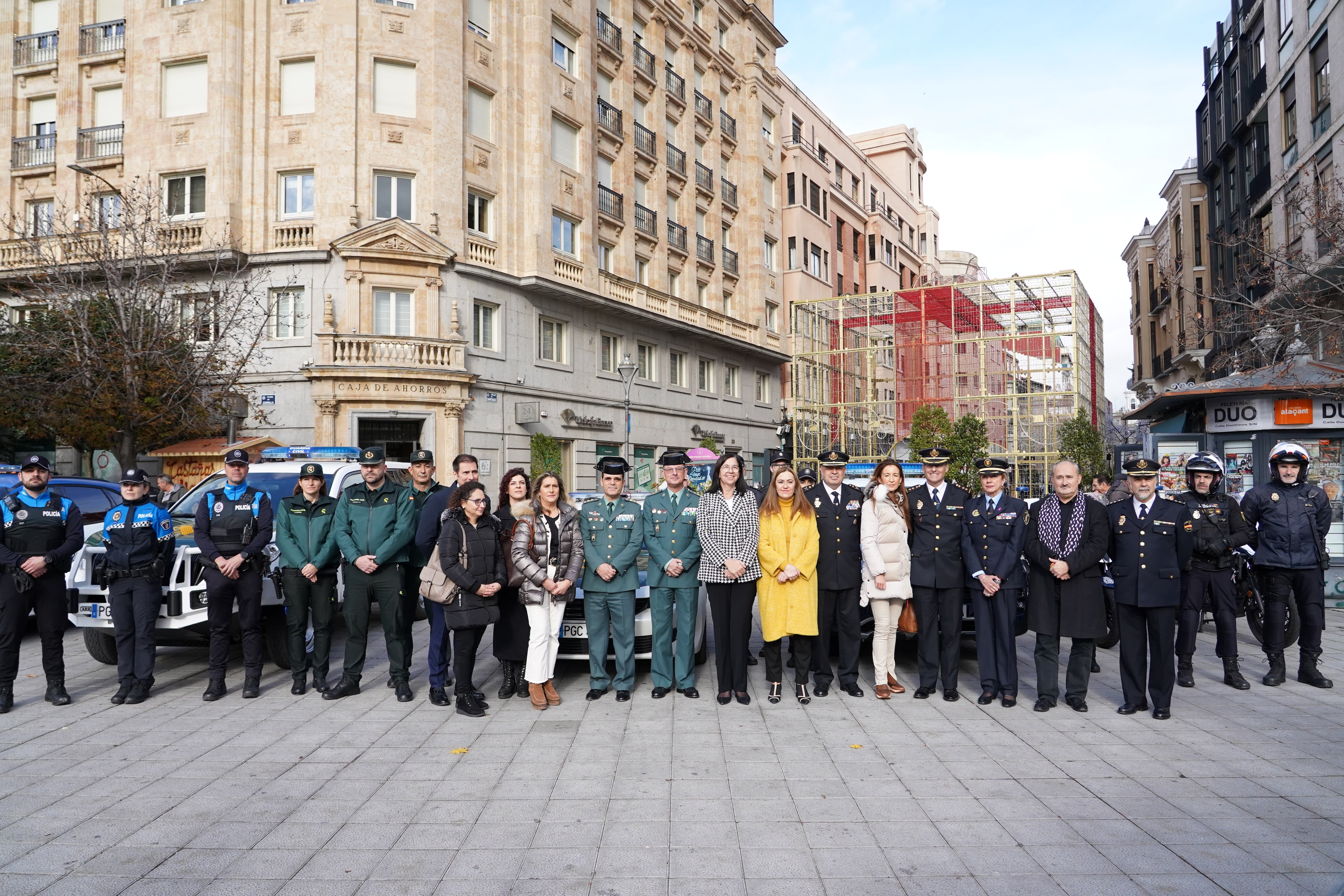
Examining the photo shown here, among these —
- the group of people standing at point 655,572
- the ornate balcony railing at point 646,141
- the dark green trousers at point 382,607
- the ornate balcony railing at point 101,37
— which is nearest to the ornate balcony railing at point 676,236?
the ornate balcony railing at point 646,141

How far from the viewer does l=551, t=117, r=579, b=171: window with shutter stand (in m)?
26.6

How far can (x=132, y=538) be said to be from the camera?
7.14 meters

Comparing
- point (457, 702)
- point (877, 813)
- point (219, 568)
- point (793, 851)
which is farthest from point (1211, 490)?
point (219, 568)

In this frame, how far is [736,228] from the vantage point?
3775 cm

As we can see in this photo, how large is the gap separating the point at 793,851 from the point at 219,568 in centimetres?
531

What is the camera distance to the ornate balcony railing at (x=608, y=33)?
95.3 feet

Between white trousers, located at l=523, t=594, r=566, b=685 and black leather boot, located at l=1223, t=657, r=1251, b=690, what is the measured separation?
5.96 m

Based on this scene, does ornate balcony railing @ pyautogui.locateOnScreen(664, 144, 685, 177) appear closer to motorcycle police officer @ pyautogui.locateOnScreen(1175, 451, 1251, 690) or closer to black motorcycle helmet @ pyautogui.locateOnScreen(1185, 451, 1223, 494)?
black motorcycle helmet @ pyautogui.locateOnScreen(1185, 451, 1223, 494)

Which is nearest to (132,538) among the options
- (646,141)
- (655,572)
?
(655,572)

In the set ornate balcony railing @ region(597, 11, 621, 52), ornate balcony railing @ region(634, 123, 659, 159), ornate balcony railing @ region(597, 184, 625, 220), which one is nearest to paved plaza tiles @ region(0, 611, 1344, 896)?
ornate balcony railing @ region(597, 184, 625, 220)

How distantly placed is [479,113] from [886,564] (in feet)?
70.9

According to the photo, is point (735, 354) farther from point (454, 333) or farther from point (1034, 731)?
point (1034, 731)

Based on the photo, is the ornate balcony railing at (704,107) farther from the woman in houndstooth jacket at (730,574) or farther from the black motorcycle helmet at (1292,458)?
the woman in houndstooth jacket at (730,574)

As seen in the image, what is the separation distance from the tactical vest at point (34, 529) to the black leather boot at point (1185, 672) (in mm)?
9704
